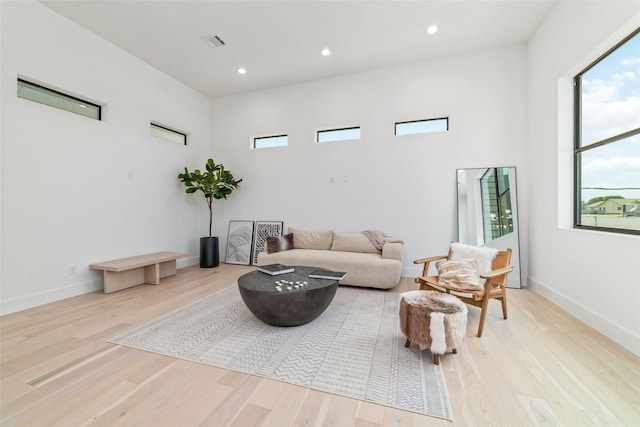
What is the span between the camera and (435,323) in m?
1.87

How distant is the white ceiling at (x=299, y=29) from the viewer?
10.4 ft

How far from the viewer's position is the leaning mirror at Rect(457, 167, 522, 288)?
392 centimetres

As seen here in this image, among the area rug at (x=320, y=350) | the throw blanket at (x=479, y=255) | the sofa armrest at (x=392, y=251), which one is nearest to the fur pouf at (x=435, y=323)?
the area rug at (x=320, y=350)

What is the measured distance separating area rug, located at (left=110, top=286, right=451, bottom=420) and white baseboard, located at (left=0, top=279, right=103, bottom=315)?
174 centimetres

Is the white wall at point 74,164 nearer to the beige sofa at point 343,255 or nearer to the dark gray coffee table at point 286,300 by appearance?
the beige sofa at point 343,255

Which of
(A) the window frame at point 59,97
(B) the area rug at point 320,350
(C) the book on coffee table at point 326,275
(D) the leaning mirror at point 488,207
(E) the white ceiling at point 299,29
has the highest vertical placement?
(E) the white ceiling at point 299,29

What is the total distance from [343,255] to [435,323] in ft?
7.40

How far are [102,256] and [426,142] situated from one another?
Result: 549cm

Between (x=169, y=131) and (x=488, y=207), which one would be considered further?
(x=169, y=131)

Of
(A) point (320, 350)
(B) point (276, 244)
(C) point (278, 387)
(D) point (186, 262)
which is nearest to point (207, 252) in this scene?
(D) point (186, 262)

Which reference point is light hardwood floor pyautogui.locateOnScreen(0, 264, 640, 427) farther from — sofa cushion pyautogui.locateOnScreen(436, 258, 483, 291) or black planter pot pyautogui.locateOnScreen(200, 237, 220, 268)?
black planter pot pyautogui.locateOnScreen(200, 237, 220, 268)

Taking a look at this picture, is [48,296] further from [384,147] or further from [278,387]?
[384,147]

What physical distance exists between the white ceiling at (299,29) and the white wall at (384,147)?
1.35ft

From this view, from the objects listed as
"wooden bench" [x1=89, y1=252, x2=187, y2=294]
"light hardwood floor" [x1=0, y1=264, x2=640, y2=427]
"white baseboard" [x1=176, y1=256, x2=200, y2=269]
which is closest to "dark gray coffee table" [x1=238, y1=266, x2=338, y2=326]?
"light hardwood floor" [x1=0, y1=264, x2=640, y2=427]
